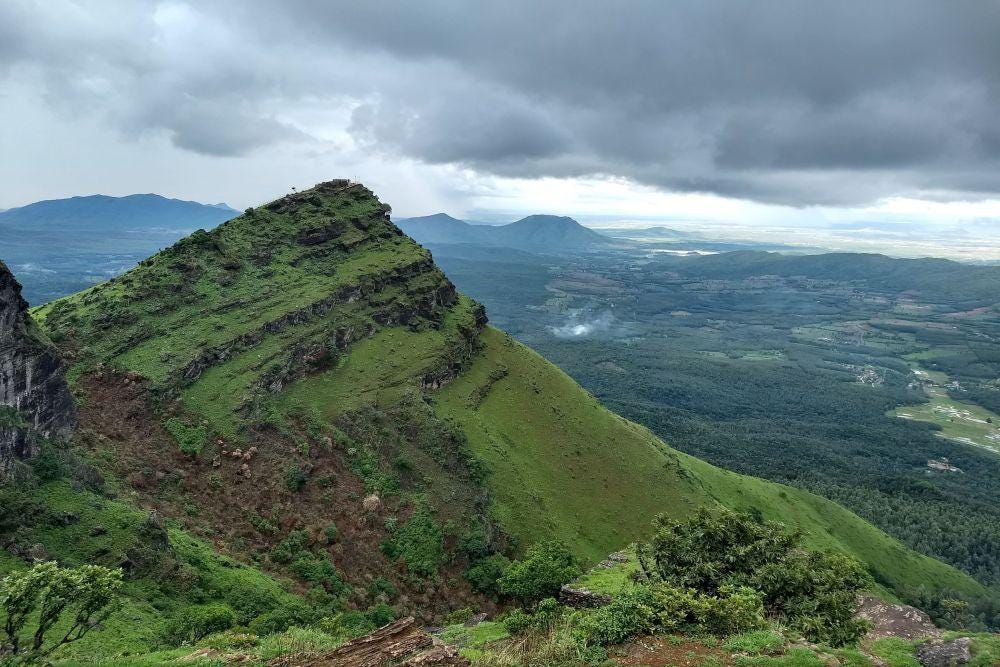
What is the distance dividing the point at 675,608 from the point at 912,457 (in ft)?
734

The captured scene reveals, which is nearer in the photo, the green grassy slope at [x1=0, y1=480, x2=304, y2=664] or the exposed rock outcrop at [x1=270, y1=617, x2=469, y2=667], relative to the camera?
the exposed rock outcrop at [x1=270, y1=617, x2=469, y2=667]

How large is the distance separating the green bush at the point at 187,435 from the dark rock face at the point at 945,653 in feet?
174

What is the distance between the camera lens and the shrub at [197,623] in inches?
1112

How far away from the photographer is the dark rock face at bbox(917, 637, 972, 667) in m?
20.0

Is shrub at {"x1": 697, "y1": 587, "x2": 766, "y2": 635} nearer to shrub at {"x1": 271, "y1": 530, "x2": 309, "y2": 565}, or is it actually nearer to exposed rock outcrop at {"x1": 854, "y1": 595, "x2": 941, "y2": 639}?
shrub at {"x1": 271, "y1": 530, "x2": 309, "y2": 565}

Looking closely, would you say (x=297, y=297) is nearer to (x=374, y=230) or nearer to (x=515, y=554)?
(x=374, y=230)

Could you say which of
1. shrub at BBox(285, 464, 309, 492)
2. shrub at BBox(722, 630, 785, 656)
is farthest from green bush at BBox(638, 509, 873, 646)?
shrub at BBox(285, 464, 309, 492)

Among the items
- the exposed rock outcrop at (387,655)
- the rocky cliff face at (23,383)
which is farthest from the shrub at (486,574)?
the rocky cliff face at (23,383)

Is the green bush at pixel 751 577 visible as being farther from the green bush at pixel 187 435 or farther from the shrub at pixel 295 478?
the green bush at pixel 187 435

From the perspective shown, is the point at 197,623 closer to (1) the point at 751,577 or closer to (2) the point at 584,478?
(1) the point at 751,577

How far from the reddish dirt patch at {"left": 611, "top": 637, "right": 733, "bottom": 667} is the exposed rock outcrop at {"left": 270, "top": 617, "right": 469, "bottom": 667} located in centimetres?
611

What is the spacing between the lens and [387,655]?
67.0 feet

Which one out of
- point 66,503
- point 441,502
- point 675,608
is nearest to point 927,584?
point 441,502

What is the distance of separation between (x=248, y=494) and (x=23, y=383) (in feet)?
61.4
